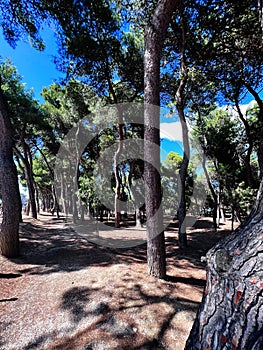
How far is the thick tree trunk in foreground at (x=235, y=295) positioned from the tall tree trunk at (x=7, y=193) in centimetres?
455

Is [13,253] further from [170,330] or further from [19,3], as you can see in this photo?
[19,3]

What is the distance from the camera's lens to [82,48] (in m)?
5.91

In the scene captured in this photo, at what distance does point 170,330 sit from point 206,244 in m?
4.74

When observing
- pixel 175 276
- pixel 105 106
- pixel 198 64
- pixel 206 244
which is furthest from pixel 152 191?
pixel 105 106

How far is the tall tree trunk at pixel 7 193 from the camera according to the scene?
4.21 meters

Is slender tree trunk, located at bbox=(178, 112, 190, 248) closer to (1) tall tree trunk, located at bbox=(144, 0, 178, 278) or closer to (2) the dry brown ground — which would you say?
(2) the dry brown ground

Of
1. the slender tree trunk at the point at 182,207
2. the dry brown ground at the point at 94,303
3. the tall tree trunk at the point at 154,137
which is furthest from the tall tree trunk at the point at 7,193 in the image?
the slender tree trunk at the point at 182,207

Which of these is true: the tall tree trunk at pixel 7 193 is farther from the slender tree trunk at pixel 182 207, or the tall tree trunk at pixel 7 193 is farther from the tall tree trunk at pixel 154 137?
the slender tree trunk at pixel 182 207

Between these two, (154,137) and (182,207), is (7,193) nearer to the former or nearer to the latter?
(154,137)

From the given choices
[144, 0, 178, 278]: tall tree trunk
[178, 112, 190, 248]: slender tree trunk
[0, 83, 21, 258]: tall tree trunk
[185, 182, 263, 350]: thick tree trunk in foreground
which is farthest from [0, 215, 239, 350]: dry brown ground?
[185, 182, 263, 350]: thick tree trunk in foreground

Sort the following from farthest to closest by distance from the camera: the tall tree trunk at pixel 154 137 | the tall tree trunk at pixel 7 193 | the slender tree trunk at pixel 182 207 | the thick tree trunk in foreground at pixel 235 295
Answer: the slender tree trunk at pixel 182 207 → the tall tree trunk at pixel 7 193 → the tall tree trunk at pixel 154 137 → the thick tree trunk in foreground at pixel 235 295

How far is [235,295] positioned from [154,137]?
2.93m

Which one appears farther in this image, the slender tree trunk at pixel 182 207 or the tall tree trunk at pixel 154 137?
the slender tree trunk at pixel 182 207

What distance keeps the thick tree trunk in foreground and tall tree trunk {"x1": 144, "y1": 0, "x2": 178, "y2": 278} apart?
240 centimetres
